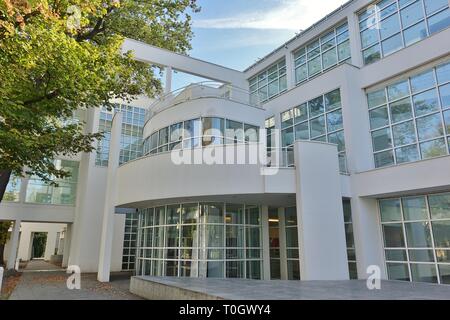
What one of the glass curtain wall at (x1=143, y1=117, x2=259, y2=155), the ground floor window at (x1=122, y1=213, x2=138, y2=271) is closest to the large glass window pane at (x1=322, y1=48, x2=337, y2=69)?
the glass curtain wall at (x1=143, y1=117, x2=259, y2=155)

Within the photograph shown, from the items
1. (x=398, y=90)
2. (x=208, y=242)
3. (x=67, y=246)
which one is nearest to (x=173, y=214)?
(x=208, y=242)

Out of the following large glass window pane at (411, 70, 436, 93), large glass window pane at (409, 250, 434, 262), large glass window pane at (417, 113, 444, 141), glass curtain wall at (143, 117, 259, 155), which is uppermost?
large glass window pane at (411, 70, 436, 93)

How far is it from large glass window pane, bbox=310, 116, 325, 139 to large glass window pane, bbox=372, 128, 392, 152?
2365 millimetres

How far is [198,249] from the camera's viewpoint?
564 inches

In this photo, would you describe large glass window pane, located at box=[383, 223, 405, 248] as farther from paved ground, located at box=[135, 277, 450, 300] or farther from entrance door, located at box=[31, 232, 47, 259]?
entrance door, located at box=[31, 232, 47, 259]

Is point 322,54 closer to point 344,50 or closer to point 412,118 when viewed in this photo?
point 344,50

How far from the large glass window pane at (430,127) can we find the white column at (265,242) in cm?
702

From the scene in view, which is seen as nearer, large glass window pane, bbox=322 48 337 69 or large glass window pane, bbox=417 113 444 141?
large glass window pane, bbox=417 113 444 141

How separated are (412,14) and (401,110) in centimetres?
409

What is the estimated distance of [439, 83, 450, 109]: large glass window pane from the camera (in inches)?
484

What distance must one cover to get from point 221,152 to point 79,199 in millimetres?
15361

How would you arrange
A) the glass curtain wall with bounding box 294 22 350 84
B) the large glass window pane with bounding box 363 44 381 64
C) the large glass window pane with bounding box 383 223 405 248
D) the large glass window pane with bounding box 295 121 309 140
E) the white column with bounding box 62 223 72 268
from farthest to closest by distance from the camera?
1. the white column with bounding box 62 223 72 268
2. the glass curtain wall with bounding box 294 22 350 84
3. the large glass window pane with bounding box 295 121 309 140
4. the large glass window pane with bounding box 363 44 381 64
5. the large glass window pane with bounding box 383 223 405 248

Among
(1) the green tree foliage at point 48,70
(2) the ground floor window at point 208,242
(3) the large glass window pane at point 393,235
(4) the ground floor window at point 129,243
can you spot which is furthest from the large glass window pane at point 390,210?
(4) the ground floor window at point 129,243

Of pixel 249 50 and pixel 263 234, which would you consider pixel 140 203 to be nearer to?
pixel 263 234
